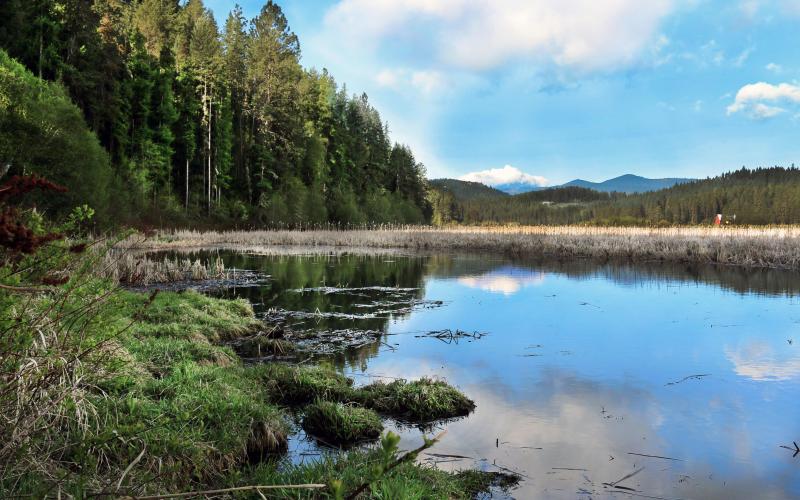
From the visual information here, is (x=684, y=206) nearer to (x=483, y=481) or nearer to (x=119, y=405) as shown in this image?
(x=483, y=481)

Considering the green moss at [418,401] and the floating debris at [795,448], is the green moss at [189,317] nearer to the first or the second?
the green moss at [418,401]

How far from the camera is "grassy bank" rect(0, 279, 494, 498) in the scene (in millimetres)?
3479

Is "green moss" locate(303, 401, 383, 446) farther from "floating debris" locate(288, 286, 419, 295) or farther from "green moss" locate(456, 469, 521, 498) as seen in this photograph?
"floating debris" locate(288, 286, 419, 295)

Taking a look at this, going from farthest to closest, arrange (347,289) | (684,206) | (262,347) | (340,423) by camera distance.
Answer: (684,206) → (347,289) → (262,347) → (340,423)

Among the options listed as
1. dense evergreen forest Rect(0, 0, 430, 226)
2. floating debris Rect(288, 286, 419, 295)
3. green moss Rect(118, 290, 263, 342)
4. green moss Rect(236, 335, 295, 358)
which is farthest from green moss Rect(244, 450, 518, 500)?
dense evergreen forest Rect(0, 0, 430, 226)

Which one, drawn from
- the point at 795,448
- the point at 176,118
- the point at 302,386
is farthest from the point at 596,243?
the point at 176,118

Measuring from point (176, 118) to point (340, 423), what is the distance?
52247mm

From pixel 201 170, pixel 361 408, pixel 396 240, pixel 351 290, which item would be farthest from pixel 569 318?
pixel 201 170

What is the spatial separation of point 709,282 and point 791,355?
1045cm

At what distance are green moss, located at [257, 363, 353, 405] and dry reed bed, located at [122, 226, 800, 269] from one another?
12142mm

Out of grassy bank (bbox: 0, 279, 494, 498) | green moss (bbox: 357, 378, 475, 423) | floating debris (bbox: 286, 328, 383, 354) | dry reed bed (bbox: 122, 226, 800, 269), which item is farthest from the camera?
dry reed bed (bbox: 122, 226, 800, 269)

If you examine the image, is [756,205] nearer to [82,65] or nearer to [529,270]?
[529,270]

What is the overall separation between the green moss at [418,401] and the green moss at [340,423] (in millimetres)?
456

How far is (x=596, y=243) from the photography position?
2984cm
